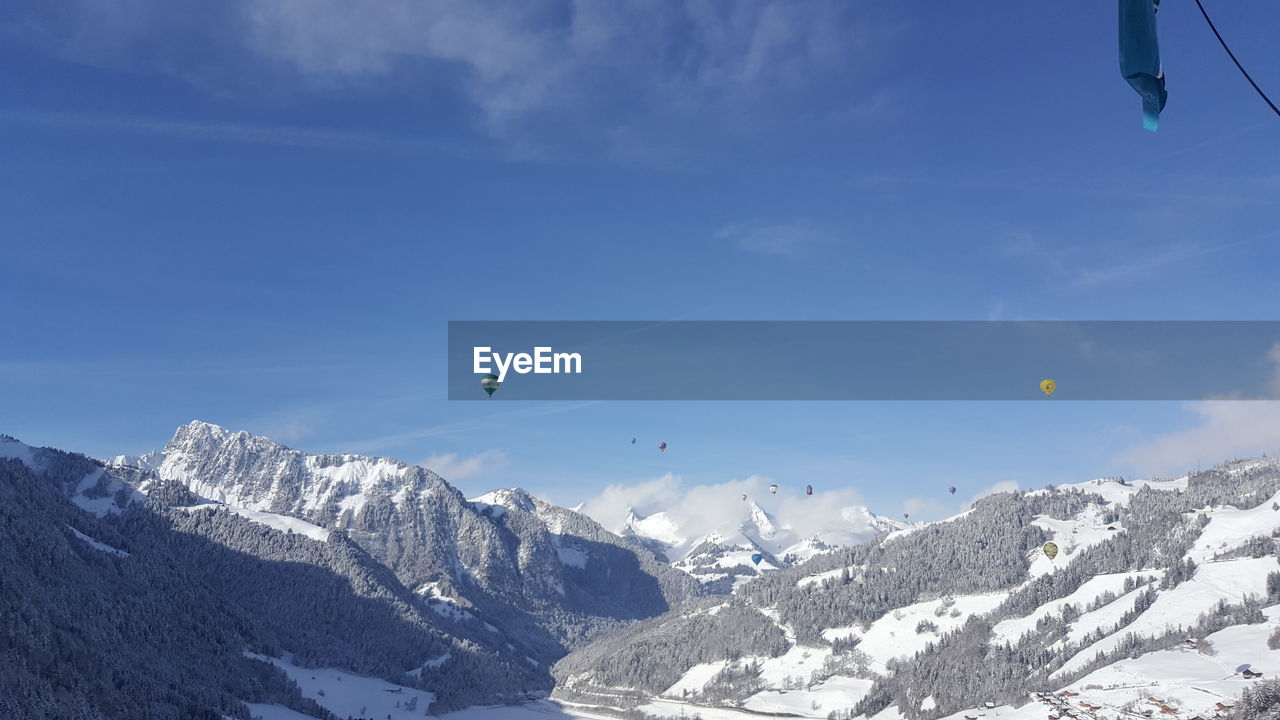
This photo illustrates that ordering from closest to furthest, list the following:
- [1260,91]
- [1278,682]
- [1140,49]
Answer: [1260,91] → [1140,49] → [1278,682]

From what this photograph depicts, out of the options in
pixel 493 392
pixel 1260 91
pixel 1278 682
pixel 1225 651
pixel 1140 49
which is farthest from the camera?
pixel 1225 651

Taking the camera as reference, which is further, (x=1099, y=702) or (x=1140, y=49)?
(x=1099, y=702)

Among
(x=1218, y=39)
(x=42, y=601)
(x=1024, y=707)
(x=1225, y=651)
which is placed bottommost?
(x=1024, y=707)

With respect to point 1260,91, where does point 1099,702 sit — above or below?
below

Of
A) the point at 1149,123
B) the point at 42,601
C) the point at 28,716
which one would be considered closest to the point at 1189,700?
the point at 1149,123

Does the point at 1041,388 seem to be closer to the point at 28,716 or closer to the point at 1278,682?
the point at 1278,682

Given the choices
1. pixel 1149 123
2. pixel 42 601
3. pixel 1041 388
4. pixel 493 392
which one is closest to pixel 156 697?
pixel 42 601
